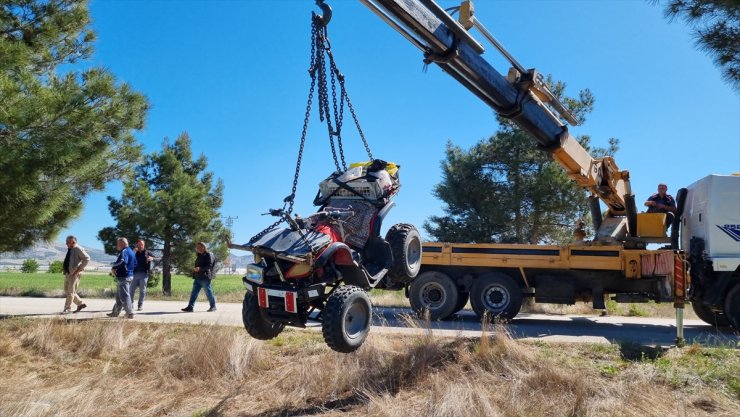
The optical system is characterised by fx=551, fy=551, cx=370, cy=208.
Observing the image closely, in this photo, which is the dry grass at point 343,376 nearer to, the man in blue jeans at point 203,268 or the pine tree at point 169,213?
the man in blue jeans at point 203,268

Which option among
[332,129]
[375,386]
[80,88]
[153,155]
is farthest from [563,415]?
[153,155]

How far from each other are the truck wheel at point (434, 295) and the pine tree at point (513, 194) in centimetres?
953

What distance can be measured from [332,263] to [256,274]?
33.3 inches

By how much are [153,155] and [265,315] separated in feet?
71.4

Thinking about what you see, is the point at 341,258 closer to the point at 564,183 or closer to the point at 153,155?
the point at 564,183

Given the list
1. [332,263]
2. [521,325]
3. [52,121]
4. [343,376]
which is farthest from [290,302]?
[521,325]

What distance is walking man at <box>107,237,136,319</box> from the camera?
37.0 ft

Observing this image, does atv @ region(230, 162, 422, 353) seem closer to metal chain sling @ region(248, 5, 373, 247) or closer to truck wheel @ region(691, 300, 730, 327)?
metal chain sling @ region(248, 5, 373, 247)

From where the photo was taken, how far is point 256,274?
19.7ft

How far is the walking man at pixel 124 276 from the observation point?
11.3 meters

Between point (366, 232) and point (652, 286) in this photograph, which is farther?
point (652, 286)

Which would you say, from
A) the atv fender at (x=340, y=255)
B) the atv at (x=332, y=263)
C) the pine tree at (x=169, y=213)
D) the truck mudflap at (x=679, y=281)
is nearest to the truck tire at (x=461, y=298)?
the truck mudflap at (x=679, y=281)

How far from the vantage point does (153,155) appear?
83.7ft

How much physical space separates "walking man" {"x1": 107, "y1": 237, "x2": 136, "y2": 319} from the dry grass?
1.34 m
